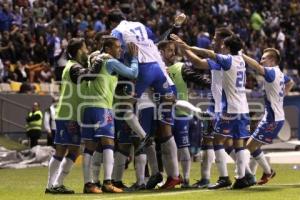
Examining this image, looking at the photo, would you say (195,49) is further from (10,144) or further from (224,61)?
(10,144)

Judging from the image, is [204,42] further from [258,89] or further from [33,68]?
[33,68]

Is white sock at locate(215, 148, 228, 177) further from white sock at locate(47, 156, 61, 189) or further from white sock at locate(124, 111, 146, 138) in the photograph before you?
white sock at locate(47, 156, 61, 189)

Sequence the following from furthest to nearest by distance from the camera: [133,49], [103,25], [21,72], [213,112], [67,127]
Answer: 1. [103,25]
2. [21,72]
3. [213,112]
4. [133,49]
5. [67,127]

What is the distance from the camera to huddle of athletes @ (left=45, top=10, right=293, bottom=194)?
41.1 feet

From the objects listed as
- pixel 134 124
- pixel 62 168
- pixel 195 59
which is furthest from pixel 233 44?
pixel 62 168

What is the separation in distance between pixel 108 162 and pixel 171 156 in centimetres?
104

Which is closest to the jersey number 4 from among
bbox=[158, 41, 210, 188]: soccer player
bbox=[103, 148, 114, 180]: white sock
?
bbox=[158, 41, 210, 188]: soccer player

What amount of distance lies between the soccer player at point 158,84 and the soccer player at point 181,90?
562mm

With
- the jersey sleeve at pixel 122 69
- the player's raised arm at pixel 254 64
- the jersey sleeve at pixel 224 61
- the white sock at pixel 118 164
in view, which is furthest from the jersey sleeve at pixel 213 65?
the white sock at pixel 118 164

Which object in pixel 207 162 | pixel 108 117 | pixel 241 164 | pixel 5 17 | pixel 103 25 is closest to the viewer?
pixel 108 117

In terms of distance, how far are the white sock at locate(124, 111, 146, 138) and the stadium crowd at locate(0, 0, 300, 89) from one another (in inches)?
260

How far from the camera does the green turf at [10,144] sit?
22986 mm

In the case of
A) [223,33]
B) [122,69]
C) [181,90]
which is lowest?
[181,90]

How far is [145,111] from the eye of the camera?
13.0m
